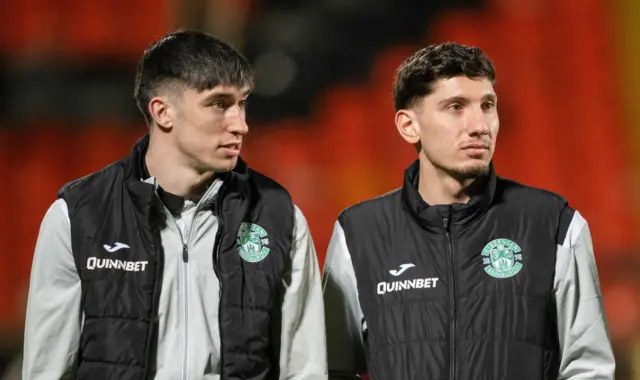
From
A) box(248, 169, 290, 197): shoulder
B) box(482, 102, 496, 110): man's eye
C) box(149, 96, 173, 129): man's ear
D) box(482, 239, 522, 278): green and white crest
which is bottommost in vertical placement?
box(482, 239, 522, 278): green and white crest

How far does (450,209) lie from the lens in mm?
2041

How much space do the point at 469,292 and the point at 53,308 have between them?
82 cm

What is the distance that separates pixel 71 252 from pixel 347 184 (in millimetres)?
2950

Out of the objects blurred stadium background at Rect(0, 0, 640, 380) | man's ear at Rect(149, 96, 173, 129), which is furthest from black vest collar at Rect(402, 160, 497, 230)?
blurred stadium background at Rect(0, 0, 640, 380)

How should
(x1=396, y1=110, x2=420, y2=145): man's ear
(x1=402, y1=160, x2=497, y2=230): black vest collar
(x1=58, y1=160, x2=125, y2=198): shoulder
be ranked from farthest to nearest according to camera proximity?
1. (x1=396, y1=110, x2=420, y2=145): man's ear
2. (x1=402, y1=160, x2=497, y2=230): black vest collar
3. (x1=58, y1=160, x2=125, y2=198): shoulder

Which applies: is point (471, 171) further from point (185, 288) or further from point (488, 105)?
point (185, 288)

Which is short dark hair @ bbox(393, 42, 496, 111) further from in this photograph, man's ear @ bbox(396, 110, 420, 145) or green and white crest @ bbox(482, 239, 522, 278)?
green and white crest @ bbox(482, 239, 522, 278)

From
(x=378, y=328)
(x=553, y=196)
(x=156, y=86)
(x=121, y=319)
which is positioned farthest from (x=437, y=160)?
(x=121, y=319)

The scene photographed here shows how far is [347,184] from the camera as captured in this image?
4.78m

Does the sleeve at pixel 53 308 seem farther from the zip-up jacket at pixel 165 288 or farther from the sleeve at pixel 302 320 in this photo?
the sleeve at pixel 302 320

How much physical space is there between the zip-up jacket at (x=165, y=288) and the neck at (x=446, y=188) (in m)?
0.32

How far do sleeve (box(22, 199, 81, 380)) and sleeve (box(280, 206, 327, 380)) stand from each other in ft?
1.34

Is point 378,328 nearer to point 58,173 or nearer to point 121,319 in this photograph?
point 121,319

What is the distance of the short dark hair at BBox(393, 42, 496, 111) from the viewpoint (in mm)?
2115
